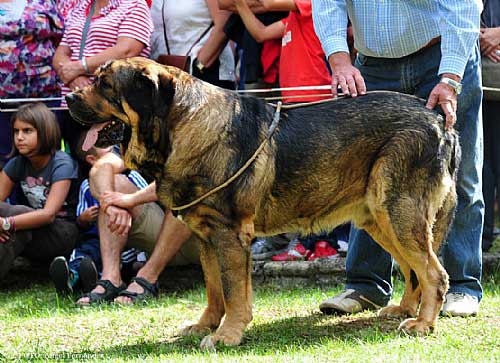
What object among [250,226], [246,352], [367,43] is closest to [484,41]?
[367,43]

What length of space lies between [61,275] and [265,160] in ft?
8.79

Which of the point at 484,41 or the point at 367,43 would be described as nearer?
the point at 367,43

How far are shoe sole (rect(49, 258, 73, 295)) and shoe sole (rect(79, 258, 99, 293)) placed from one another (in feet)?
0.41

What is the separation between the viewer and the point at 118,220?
7.53m

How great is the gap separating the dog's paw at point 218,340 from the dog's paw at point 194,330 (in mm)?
357

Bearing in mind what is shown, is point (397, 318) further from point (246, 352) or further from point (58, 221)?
point (58, 221)

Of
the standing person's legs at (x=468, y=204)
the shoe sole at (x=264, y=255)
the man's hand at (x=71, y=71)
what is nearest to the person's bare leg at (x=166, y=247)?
the shoe sole at (x=264, y=255)

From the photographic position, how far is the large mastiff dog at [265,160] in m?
5.45

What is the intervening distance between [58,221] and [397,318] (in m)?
3.35

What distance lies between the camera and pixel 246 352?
533 centimetres

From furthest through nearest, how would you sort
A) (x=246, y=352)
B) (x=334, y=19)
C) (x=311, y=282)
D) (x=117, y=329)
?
(x=311, y=282), (x=117, y=329), (x=334, y=19), (x=246, y=352)

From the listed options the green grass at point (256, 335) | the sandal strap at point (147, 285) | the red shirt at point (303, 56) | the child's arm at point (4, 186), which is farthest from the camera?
the child's arm at point (4, 186)

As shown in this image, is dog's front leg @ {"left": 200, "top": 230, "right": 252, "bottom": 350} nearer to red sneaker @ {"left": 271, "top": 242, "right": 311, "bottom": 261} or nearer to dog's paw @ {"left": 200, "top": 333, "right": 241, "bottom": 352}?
dog's paw @ {"left": 200, "top": 333, "right": 241, "bottom": 352}

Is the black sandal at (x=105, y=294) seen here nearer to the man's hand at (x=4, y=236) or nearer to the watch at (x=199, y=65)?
the man's hand at (x=4, y=236)
